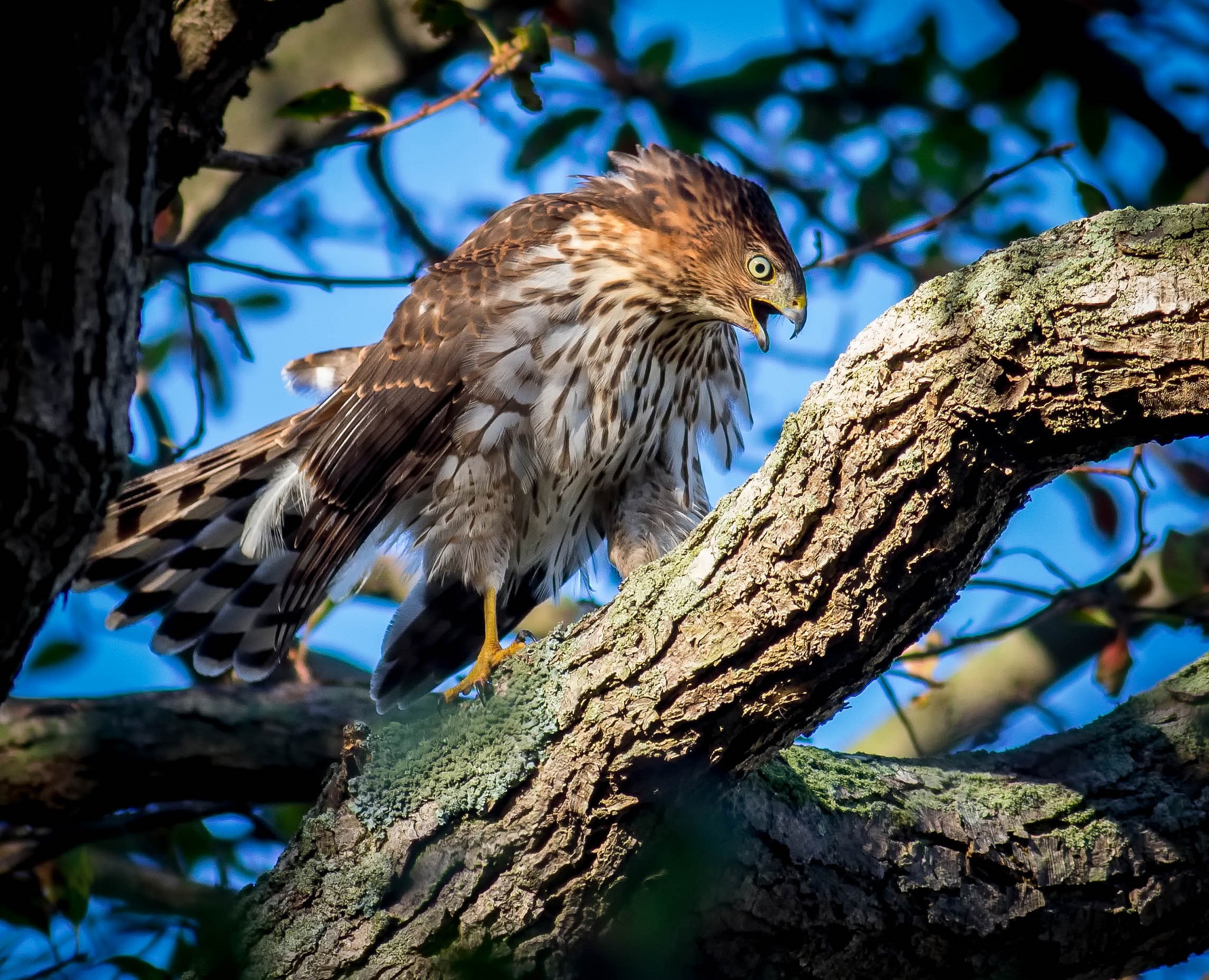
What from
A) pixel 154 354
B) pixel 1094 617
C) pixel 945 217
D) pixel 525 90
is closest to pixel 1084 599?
pixel 1094 617

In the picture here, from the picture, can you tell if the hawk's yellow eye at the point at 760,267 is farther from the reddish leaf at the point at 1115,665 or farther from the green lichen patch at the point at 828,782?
the reddish leaf at the point at 1115,665

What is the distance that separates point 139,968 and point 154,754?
4.00ft

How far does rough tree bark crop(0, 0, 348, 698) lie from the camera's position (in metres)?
1.55

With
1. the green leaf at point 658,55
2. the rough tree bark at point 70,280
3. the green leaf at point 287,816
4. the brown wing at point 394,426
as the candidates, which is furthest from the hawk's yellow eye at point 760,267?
the green leaf at point 287,816

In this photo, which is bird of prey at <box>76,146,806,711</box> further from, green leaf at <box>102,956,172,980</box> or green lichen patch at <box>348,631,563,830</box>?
green leaf at <box>102,956,172,980</box>

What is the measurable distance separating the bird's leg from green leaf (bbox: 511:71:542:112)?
1.53 metres

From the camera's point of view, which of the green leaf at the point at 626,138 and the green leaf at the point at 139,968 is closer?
the green leaf at the point at 139,968

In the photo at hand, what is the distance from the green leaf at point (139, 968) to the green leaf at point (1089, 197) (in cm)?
317

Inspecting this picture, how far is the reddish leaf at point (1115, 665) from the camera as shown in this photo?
3926mm

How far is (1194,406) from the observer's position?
1.90m

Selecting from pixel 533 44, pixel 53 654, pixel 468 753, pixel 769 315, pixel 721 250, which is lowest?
pixel 468 753

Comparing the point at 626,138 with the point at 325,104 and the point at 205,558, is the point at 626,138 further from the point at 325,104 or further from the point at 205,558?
the point at 205,558

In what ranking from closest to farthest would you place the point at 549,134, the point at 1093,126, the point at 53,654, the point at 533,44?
1. the point at 533,44
2. the point at 53,654
3. the point at 1093,126
4. the point at 549,134

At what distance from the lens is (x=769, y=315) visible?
147 inches
